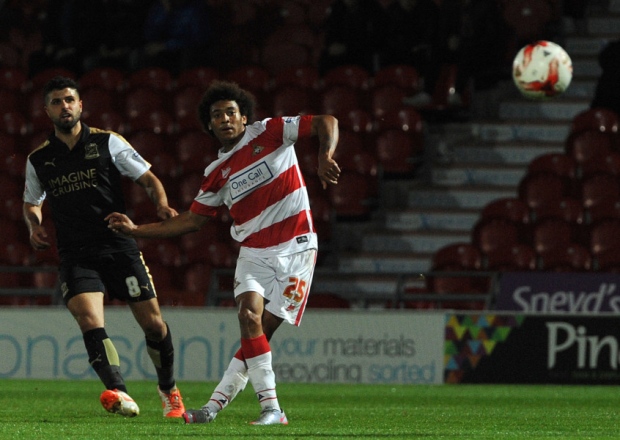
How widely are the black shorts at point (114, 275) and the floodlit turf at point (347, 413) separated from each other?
0.76 meters

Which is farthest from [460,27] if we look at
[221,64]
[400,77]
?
[221,64]

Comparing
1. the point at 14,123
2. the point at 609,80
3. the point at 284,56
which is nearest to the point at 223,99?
the point at 609,80

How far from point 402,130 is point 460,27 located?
5.25 feet

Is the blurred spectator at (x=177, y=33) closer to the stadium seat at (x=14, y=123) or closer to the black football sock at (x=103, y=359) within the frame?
the stadium seat at (x=14, y=123)

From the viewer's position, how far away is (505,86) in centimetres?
1686

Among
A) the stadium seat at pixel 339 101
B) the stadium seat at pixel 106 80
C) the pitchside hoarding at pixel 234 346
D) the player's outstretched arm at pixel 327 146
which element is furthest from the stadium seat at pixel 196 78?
the player's outstretched arm at pixel 327 146

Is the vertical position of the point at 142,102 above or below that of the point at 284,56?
below

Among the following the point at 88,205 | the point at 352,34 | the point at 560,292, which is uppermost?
the point at 352,34

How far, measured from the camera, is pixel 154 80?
17156mm

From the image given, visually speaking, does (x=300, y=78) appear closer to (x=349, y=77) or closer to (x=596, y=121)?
(x=349, y=77)

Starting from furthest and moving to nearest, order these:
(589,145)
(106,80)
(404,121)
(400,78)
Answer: (106,80) < (400,78) < (404,121) < (589,145)

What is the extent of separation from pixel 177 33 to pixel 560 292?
6807 mm

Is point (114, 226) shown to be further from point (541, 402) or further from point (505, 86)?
point (505, 86)

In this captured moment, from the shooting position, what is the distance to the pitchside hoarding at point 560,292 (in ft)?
41.8
